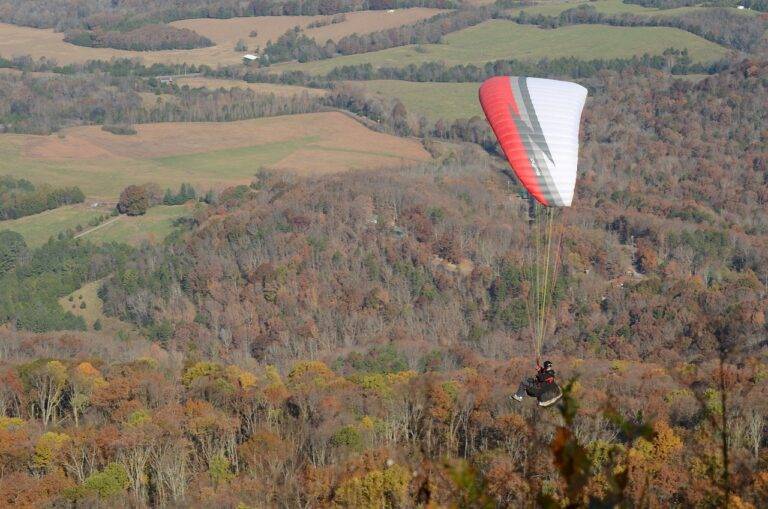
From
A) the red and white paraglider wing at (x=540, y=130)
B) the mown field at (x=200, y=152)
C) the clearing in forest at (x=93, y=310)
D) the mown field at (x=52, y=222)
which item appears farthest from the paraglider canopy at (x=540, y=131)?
the mown field at (x=200, y=152)

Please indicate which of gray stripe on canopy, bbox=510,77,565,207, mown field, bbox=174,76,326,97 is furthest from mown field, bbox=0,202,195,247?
gray stripe on canopy, bbox=510,77,565,207

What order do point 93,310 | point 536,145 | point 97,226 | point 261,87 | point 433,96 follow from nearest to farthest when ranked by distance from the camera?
point 536,145, point 93,310, point 97,226, point 433,96, point 261,87

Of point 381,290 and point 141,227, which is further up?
point 141,227

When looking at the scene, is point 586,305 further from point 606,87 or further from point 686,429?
point 606,87

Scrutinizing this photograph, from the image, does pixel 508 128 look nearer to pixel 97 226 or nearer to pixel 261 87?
pixel 97 226

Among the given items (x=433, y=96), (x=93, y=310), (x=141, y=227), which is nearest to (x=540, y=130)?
(x=93, y=310)

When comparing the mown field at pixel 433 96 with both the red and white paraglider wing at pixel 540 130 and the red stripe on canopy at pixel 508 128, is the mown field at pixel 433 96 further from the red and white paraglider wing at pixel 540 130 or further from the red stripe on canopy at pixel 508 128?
the red and white paraglider wing at pixel 540 130

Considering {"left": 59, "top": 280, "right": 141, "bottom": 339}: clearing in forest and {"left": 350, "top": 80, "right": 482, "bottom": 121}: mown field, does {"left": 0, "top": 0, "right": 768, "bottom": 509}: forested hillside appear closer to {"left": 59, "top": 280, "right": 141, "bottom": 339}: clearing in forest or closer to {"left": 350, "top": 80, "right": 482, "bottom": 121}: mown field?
{"left": 59, "top": 280, "right": 141, "bottom": 339}: clearing in forest
